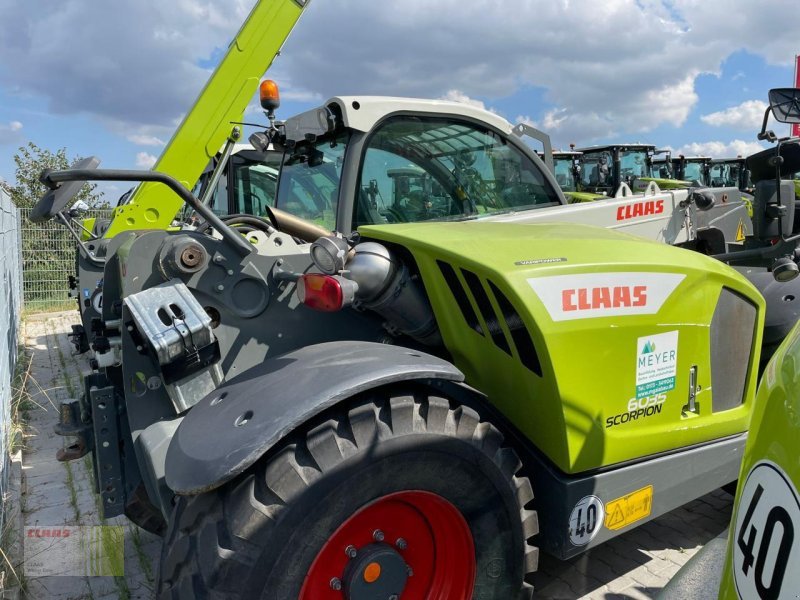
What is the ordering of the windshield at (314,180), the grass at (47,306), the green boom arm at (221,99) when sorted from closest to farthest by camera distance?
the windshield at (314,180) → the green boom arm at (221,99) → the grass at (47,306)

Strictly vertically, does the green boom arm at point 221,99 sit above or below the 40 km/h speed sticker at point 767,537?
above

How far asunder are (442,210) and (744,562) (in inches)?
96.3

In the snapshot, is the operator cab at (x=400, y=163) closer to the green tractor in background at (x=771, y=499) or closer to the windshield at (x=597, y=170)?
the green tractor in background at (x=771, y=499)

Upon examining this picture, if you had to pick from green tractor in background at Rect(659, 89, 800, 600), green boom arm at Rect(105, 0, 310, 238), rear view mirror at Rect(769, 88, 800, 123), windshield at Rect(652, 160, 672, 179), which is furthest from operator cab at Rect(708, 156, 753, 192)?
green tractor in background at Rect(659, 89, 800, 600)

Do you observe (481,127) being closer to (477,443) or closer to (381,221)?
(381,221)

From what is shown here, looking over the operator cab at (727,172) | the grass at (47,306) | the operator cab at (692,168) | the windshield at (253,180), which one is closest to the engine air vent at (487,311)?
the windshield at (253,180)

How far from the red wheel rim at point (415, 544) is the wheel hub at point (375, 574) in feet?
0.08

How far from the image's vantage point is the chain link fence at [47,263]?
497 inches

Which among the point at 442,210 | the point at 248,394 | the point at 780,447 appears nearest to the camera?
the point at 780,447

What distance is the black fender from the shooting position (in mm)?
1682

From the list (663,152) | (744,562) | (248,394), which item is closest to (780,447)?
(744,562)

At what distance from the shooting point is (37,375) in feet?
23.0

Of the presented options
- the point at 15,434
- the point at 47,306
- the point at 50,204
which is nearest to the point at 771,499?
the point at 50,204

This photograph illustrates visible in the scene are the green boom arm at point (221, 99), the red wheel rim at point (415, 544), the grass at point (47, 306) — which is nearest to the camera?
the red wheel rim at point (415, 544)
